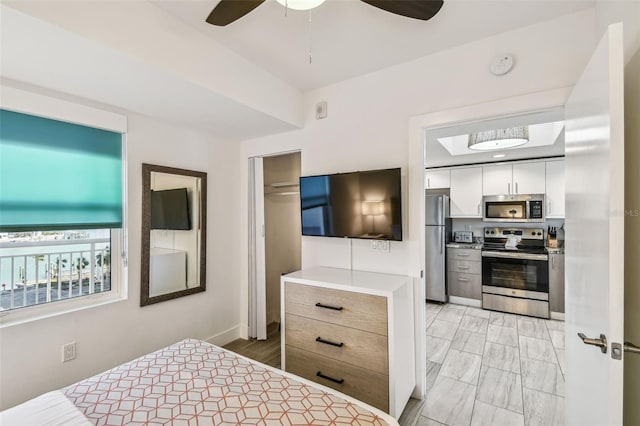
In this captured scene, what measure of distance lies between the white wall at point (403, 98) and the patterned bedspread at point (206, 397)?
1265 mm

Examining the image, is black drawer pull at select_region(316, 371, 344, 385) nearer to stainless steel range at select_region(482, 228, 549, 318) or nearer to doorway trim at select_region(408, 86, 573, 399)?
doorway trim at select_region(408, 86, 573, 399)

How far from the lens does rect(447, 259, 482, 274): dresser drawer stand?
4.43 m

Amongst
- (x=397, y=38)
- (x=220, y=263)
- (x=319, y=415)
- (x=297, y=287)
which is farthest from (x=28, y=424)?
(x=397, y=38)

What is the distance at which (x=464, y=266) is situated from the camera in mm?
4539

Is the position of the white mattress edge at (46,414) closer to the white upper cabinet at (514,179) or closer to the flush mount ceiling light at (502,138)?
the flush mount ceiling light at (502,138)

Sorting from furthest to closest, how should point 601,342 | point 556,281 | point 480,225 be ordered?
point 480,225, point 556,281, point 601,342

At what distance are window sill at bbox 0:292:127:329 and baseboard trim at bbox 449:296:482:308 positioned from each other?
14.4 feet

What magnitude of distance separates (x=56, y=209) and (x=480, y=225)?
5.47m

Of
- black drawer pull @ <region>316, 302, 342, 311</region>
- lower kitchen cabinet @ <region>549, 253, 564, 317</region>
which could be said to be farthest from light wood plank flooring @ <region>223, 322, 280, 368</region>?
lower kitchen cabinet @ <region>549, 253, 564, 317</region>

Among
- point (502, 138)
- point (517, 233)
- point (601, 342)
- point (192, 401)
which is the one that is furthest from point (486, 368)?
point (517, 233)

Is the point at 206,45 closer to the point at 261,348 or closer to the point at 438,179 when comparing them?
the point at 261,348

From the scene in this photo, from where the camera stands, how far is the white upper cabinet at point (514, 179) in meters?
4.29

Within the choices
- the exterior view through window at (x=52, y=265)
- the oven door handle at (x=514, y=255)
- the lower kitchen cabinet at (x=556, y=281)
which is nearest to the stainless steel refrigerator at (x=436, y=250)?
the oven door handle at (x=514, y=255)

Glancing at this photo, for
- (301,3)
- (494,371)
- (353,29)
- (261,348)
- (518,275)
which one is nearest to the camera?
(301,3)
